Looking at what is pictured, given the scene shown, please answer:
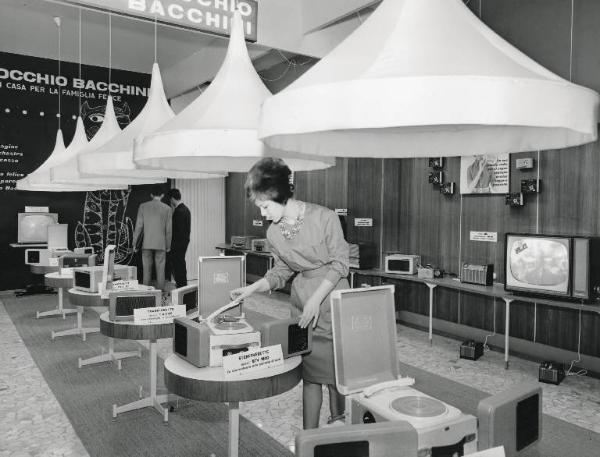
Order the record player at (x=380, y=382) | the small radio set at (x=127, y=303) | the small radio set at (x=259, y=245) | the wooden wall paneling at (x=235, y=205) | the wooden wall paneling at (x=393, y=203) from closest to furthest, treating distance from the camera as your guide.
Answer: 1. the record player at (x=380, y=382)
2. the small radio set at (x=127, y=303)
3. the wooden wall paneling at (x=393, y=203)
4. the small radio set at (x=259, y=245)
5. the wooden wall paneling at (x=235, y=205)

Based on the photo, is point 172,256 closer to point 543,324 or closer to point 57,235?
point 57,235

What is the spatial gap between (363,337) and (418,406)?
46cm

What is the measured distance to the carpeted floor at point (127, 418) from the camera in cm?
307

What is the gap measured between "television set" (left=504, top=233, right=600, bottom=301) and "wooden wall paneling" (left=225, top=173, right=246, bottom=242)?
20.9 ft

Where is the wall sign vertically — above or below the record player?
above

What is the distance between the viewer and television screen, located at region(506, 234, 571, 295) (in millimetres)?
4324

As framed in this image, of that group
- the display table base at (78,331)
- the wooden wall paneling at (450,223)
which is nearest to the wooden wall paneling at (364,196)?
the wooden wall paneling at (450,223)

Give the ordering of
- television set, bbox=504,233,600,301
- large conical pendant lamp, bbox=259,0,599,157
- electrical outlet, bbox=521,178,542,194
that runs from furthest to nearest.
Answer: electrical outlet, bbox=521,178,542,194 → television set, bbox=504,233,600,301 → large conical pendant lamp, bbox=259,0,599,157

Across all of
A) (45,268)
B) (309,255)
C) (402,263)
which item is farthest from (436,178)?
(45,268)

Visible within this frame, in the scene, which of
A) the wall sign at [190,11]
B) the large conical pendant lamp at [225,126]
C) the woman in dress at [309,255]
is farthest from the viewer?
the wall sign at [190,11]

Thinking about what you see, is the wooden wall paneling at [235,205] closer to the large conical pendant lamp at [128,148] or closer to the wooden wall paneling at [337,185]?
the wooden wall paneling at [337,185]

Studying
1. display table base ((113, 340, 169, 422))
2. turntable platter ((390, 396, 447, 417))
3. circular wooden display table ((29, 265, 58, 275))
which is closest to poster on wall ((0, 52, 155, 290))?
circular wooden display table ((29, 265, 58, 275))

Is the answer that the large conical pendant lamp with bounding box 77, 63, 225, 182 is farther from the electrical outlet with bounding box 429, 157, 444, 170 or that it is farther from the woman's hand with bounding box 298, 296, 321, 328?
the electrical outlet with bounding box 429, 157, 444, 170

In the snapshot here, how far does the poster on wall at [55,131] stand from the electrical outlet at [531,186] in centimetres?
709
